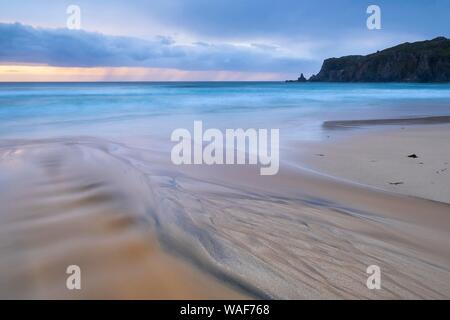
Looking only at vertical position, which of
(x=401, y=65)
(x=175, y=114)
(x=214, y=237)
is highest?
(x=401, y=65)

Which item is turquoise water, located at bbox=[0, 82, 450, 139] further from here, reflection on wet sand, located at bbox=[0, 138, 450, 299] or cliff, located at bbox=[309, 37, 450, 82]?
cliff, located at bbox=[309, 37, 450, 82]

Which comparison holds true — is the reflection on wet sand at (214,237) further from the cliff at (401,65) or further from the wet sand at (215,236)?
the cliff at (401,65)

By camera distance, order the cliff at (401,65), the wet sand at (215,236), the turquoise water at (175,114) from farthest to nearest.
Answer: the cliff at (401,65) < the turquoise water at (175,114) < the wet sand at (215,236)

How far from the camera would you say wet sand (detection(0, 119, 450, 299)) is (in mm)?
2660

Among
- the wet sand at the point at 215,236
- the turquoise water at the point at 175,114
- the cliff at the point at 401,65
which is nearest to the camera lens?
the wet sand at the point at 215,236

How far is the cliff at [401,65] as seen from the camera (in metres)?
104

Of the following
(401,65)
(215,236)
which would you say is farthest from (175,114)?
(401,65)

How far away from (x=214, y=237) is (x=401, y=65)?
12417 centimetres

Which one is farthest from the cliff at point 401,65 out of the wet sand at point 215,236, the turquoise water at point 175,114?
the wet sand at point 215,236

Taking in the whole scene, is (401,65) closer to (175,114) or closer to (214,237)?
(175,114)

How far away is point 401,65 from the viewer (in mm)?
111438

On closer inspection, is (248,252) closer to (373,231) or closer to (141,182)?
(373,231)

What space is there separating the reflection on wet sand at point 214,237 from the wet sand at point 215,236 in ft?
0.04

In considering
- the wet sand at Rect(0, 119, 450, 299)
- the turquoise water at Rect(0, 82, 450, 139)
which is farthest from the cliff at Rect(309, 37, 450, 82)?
the wet sand at Rect(0, 119, 450, 299)
